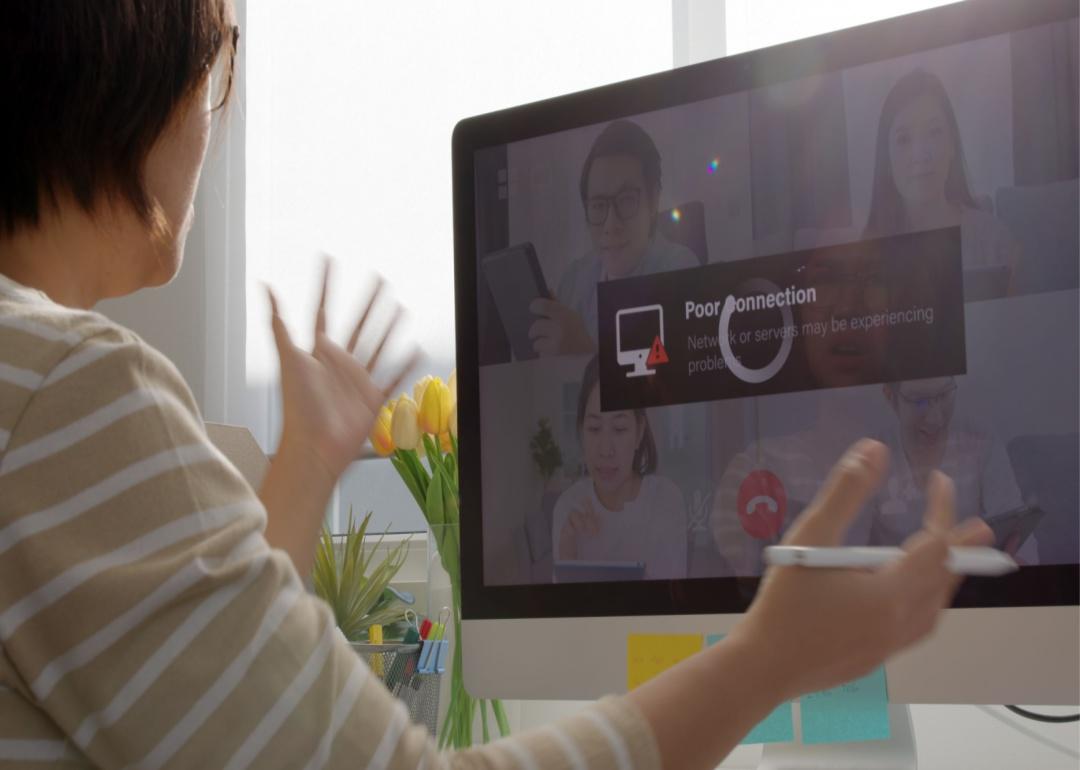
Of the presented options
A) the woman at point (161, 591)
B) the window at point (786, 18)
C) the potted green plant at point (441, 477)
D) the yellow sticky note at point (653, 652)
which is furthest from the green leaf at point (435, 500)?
the window at point (786, 18)

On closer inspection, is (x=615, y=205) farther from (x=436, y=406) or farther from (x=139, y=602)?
(x=139, y=602)

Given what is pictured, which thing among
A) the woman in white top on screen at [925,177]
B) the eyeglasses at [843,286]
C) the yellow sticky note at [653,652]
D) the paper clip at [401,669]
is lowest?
the paper clip at [401,669]

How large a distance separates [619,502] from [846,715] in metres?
0.23

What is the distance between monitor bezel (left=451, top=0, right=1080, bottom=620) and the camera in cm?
78

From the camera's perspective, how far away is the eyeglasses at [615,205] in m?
0.93

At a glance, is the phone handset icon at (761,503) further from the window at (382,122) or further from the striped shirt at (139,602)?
the window at (382,122)

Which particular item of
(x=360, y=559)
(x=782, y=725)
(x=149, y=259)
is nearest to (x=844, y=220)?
(x=782, y=725)

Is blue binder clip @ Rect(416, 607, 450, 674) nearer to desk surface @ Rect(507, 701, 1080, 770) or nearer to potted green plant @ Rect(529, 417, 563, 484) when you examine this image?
desk surface @ Rect(507, 701, 1080, 770)

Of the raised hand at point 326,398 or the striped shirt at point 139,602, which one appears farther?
the raised hand at point 326,398

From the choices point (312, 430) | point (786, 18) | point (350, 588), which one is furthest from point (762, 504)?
point (786, 18)

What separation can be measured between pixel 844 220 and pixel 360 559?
670mm

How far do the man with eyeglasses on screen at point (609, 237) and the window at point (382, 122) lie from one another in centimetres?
74

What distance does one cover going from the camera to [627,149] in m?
0.93

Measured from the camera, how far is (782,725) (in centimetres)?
85
